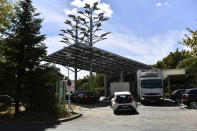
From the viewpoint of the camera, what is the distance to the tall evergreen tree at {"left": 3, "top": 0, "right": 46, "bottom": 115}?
509 inches

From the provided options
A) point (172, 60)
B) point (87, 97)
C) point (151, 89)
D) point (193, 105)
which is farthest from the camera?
point (172, 60)

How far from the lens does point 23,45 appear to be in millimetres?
13391

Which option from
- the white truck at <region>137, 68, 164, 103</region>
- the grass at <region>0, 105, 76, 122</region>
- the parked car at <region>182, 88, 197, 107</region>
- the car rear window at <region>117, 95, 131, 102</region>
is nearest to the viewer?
the grass at <region>0, 105, 76, 122</region>

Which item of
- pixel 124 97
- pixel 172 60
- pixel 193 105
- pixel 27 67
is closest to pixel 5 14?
pixel 27 67

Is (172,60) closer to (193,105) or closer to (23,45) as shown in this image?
(193,105)

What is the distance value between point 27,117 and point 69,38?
98.1 ft

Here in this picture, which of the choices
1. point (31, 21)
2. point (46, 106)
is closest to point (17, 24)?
point (31, 21)

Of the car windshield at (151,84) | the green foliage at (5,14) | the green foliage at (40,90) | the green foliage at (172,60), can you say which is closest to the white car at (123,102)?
the green foliage at (40,90)

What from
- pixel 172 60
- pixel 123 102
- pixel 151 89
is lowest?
pixel 123 102

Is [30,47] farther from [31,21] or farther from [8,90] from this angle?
[8,90]

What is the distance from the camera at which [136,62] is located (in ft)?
115

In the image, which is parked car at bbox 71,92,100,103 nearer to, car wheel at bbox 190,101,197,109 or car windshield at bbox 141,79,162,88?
car windshield at bbox 141,79,162,88

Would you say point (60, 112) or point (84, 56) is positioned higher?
point (84, 56)

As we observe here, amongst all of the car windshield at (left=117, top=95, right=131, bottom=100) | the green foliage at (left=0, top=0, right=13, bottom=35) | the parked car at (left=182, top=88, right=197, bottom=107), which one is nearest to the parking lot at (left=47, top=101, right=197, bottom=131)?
the car windshield at (left=117, top=95, right=131, bottom=100)
